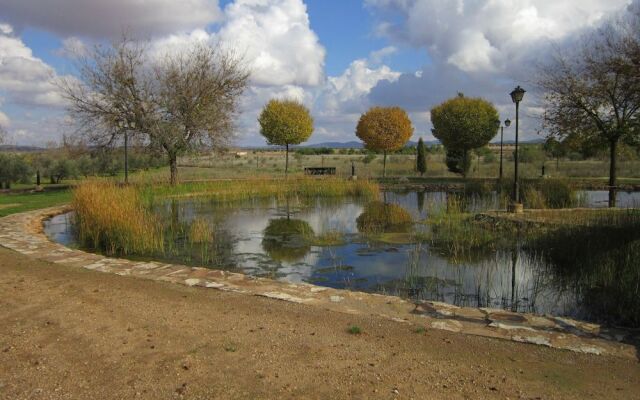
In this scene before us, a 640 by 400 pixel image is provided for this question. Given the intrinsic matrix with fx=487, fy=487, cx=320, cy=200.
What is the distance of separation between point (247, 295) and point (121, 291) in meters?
1.40

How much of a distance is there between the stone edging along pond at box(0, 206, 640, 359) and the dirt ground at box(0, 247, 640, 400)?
0.63 feet

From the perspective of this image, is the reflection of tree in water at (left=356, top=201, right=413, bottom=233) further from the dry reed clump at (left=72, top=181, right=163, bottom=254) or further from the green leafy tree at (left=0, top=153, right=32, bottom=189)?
the green leafy tree at (left=0, top=153, right=32, bottom=189)

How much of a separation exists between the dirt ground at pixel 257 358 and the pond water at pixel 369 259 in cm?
186

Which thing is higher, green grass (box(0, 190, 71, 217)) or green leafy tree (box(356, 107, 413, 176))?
green leafy tree (box(356, 107, 413, 176))

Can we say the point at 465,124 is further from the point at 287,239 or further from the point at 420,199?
the point at 287,239

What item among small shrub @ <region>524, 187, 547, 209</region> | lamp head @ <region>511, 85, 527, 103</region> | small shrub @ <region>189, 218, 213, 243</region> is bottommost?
small shrub @ <region>189, 218, 213, 243</region>

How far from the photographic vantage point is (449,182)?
21.4m

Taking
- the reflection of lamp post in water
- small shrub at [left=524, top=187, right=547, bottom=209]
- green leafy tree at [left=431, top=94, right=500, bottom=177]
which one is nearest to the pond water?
the reflection of lamp post in water

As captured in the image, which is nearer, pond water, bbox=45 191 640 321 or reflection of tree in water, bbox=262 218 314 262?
pond water, bbox=45 191 640 321

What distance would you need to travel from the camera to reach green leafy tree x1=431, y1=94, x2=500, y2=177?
24.9 m

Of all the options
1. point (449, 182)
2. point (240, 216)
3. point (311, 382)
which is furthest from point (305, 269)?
point (449, 182)

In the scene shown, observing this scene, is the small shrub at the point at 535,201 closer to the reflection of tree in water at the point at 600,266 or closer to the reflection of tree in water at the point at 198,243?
the reflection of tree in water at the point at 600,266

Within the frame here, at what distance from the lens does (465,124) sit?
2484 centimetres

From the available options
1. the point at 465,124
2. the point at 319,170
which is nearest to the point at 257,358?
the point at 319,170
